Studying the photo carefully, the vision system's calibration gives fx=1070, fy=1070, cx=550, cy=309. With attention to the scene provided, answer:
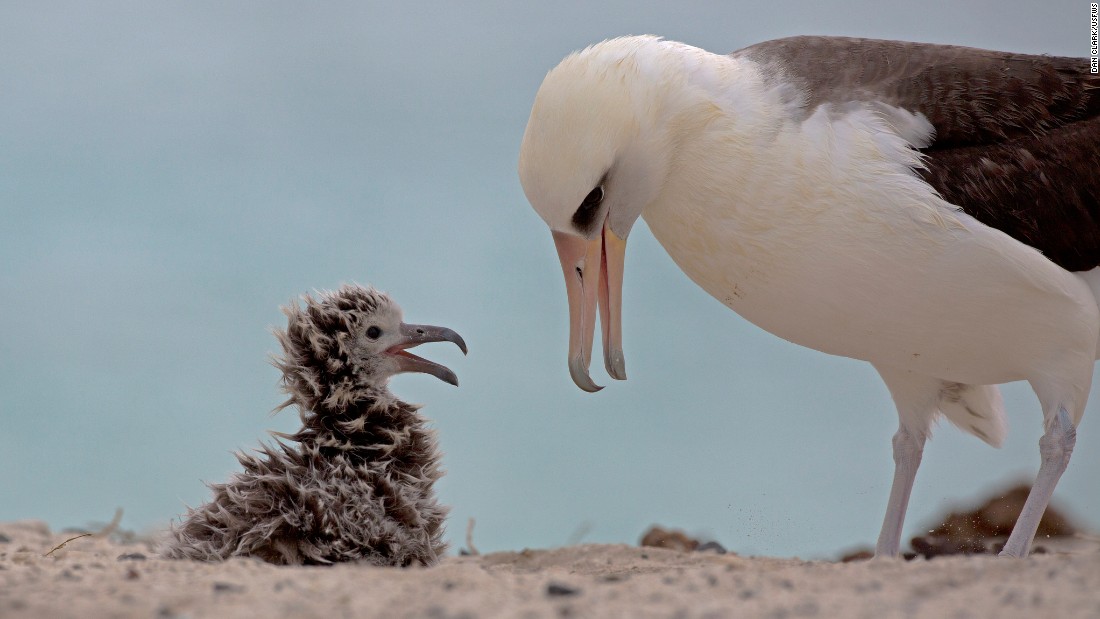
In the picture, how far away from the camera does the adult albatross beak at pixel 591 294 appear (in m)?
5.67

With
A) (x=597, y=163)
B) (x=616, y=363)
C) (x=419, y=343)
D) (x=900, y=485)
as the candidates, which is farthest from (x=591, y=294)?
(x=900, y=485)

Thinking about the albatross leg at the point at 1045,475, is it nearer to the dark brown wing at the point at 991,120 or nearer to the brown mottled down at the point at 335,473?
the dark brown wing at the point at 991,120

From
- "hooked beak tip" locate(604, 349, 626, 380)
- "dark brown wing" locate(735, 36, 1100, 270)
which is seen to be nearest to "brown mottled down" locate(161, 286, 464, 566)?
"hooked beak tip" locate(604, 349, 626, 380)

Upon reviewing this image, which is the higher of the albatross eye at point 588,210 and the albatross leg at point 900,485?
the albatross eye at point 588,210

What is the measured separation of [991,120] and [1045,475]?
200 centimetres

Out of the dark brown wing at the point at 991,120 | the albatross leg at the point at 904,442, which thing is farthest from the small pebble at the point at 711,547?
the dark brown wing at the point at 991,120

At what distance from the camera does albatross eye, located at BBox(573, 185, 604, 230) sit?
17.9 ft

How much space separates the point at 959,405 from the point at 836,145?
2366 mm

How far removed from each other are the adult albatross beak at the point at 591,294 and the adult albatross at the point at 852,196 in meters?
0.01

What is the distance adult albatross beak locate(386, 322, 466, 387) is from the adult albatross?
926 millimetres

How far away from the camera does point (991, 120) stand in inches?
232

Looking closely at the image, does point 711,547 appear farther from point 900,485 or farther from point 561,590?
point 561,590

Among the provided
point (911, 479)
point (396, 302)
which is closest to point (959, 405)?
point (911, 479)

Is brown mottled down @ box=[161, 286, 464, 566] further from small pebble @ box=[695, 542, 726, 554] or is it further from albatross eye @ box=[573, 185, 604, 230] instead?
small pebble @ box=[695, 542, 726, 554]
